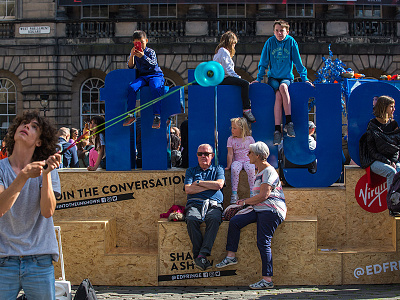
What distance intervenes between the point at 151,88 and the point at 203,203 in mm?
2083

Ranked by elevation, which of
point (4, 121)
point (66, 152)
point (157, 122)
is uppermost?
point (4, 121)

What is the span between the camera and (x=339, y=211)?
738 centimetres

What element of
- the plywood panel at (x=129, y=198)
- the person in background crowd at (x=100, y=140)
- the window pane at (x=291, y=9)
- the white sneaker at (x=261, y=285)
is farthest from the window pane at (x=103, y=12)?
the white sneaker at (x=261, y=285)

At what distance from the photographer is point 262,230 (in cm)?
648

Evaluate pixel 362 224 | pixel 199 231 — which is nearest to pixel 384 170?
pixel 362 224

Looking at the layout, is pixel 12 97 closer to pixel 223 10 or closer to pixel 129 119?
pixel 223 10

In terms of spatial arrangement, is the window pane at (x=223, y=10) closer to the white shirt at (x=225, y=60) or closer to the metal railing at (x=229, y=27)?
the metal railing at (x=229, y=27)

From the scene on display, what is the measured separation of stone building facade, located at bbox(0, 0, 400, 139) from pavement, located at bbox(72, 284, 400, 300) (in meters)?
Result: 17.5

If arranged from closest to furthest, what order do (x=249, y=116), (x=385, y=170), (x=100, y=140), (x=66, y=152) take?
(x=385, y=170)
(x=249, y=116)
(x=100, y=140)
(x=66, y=152)

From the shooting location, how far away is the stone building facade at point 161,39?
76.3 feet

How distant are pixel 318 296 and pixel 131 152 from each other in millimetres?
3744

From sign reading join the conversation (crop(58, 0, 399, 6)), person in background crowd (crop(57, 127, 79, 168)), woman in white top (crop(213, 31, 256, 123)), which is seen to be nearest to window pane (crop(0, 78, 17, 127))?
sign reading join the conversation (crop(58, 0, 399, 6))

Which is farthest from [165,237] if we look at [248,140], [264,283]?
[248,140]

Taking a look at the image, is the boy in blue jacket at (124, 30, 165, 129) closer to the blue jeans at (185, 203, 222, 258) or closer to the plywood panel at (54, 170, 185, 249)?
the plywood panel at (54, 170, 185, 249)
